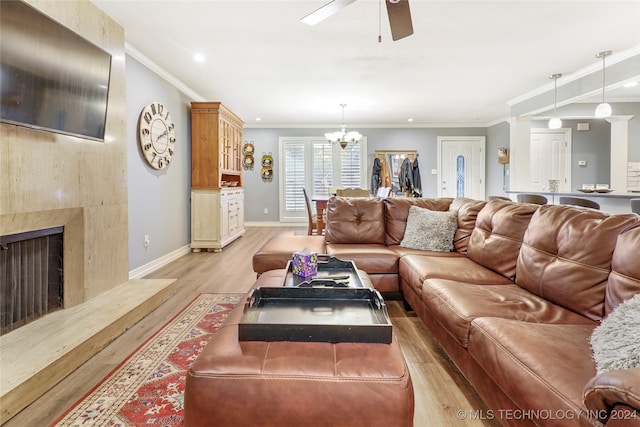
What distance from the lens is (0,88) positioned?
5.52ft

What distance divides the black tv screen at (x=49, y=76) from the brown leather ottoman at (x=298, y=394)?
1811 millimetres

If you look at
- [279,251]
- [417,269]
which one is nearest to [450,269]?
[417,269]

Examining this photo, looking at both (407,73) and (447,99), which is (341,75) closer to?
(407,73)

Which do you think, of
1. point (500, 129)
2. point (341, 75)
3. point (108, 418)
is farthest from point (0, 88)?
point (500, 129)

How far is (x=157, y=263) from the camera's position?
164 inches

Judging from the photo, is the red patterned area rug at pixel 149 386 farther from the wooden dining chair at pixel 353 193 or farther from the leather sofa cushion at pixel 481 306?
the wooden dining chair at pixel 353 193

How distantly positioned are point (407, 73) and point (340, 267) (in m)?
3.40

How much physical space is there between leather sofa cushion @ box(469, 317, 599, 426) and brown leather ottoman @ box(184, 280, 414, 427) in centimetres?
37

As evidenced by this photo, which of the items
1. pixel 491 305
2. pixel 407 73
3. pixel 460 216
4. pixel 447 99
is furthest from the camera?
pixel 447 99

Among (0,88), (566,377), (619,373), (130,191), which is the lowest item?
(566,377)

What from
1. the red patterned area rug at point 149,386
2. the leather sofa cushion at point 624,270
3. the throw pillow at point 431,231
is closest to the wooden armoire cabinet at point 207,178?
the red patterned area rug at point 149,386

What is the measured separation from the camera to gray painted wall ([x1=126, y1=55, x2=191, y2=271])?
144 inches

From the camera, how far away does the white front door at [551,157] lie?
277 inches

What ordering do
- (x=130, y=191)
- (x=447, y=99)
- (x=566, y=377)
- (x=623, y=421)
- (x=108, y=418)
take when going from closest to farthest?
(x=623, y=421) < (x=566, y=377) < (x=108, y=418) < (x=130, y=191) < (x=447, y=99)
